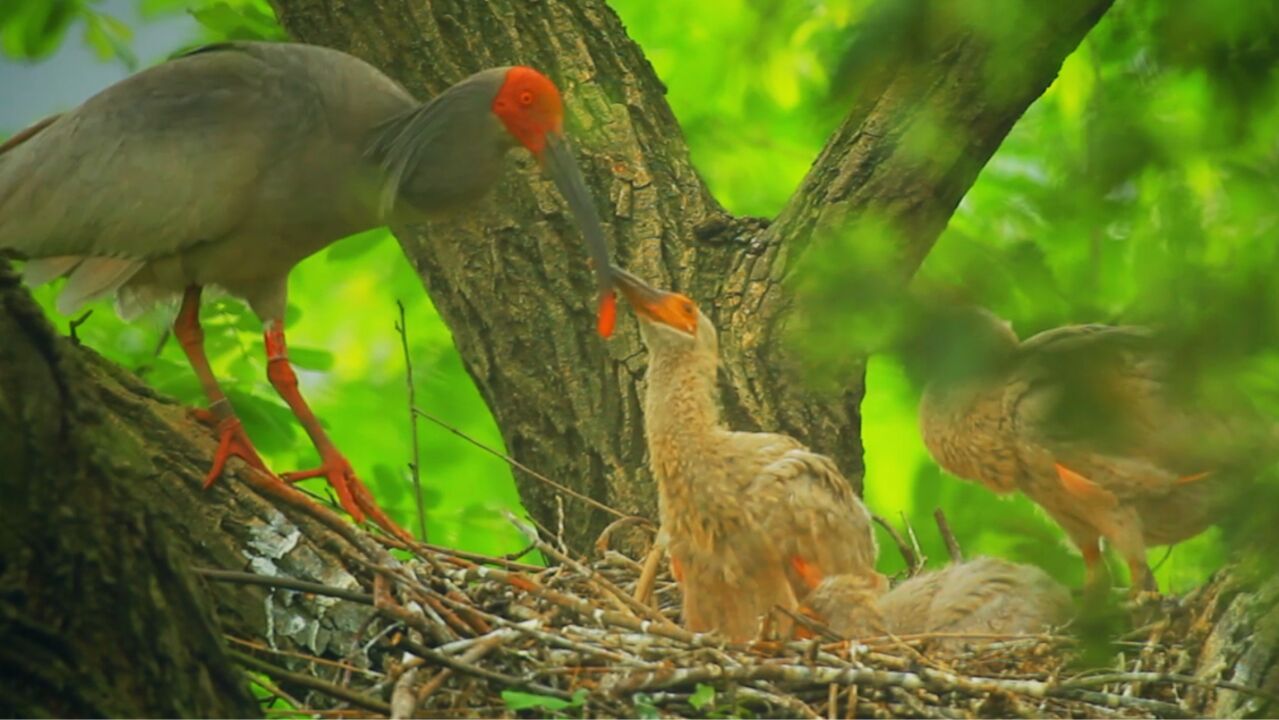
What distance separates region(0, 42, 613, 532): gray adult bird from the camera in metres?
5.98

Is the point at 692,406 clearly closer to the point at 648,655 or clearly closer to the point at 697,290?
the point at 697,290

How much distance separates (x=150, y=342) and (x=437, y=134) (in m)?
2.84

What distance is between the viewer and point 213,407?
5.68m

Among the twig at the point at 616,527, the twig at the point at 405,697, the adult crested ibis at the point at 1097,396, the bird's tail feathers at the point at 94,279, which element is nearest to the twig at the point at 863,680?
the twig at the point at 405,697

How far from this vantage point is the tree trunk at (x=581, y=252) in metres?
6.52

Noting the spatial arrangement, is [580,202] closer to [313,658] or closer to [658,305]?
[658,305]

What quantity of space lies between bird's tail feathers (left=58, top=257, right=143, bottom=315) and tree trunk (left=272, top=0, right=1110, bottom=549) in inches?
49.2

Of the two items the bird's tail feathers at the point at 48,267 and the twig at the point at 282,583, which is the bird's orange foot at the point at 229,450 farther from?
the bird's tail feathers at the point at 48,267

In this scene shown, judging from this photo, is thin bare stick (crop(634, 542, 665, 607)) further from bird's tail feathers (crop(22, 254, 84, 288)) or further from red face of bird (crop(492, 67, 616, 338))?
bird's tail feathers (crop(22, 254, 84, 288))

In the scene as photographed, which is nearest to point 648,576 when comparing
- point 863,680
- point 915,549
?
point 915,549

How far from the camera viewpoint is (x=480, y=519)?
870 centimetres

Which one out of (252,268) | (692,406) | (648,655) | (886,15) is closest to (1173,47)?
(886,15)

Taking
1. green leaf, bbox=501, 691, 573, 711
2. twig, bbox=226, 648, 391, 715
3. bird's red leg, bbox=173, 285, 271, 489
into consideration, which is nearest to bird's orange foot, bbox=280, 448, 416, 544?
bird's red leg, bbox=173, 285, 271, 489

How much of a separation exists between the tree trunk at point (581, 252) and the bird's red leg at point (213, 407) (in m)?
0.99
